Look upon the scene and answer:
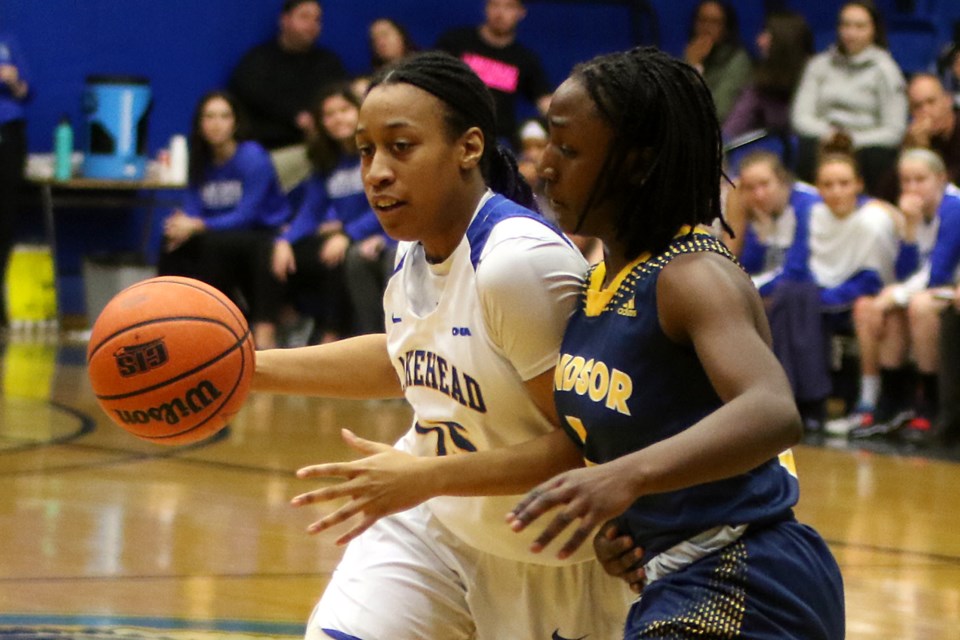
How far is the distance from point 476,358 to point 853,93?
272 inches

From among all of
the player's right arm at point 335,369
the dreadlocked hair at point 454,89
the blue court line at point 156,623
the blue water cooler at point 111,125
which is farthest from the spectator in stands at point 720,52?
the dreadlocked hair at point 454,89

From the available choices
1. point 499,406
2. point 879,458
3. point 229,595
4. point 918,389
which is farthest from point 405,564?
point 918,389

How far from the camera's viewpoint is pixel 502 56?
1086 cm

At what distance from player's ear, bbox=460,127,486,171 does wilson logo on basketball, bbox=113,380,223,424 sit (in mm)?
607

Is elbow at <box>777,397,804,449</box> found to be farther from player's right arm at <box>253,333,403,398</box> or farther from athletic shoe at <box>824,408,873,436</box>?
athletic shoe at <box>824,408,873,436</box>

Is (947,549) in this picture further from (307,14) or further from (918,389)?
(307,14)

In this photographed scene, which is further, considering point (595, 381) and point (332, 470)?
point (595, 381)

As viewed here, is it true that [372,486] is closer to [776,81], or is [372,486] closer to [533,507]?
[533,507]

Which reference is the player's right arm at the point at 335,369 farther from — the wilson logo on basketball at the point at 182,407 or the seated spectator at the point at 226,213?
the seated spectator at the point at 226,213

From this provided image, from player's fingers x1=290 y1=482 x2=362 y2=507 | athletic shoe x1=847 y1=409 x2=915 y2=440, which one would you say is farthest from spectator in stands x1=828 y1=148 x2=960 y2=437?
player's fingers x1=290 y1=482 x2=362 y2=507

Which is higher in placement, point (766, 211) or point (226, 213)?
point (766, 211)

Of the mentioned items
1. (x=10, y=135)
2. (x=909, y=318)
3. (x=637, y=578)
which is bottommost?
(x=909, y=318)

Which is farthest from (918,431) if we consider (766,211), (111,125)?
(111,125)

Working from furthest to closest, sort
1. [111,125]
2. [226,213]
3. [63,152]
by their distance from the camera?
[111,125] → [63,152] → [226,213]
